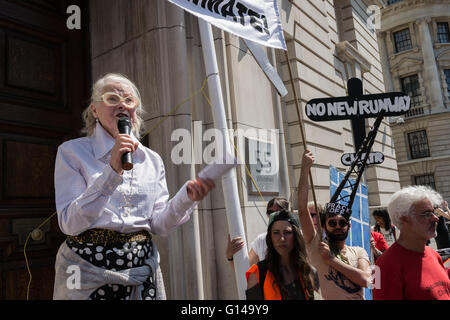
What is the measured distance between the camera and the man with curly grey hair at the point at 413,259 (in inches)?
95.5

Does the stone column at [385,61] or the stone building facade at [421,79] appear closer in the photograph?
the stone building facade at [421,79]

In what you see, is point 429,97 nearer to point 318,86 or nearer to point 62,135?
point 318,86

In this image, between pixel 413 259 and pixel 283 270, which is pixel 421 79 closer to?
pixel 413 259

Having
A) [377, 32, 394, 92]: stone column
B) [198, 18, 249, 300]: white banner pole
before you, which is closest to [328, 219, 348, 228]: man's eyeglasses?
[198, 18, 249, 300]: white banner pole

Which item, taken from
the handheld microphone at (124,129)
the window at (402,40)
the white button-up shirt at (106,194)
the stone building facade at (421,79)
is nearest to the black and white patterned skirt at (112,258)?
the white button-up shirt at (106,194)

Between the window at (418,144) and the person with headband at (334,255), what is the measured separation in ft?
119

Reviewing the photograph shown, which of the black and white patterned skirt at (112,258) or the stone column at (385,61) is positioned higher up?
the stone column at (385,61)

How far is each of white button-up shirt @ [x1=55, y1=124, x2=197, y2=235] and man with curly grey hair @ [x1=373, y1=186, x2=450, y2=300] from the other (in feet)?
5.00

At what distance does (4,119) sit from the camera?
3.49 meters

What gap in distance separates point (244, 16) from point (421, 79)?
122ft

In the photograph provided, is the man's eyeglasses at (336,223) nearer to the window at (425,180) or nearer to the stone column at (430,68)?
the window at (425,180)

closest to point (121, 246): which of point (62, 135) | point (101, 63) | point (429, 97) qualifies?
point (62, 135)

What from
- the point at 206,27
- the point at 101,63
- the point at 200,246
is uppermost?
the point at 101,63
